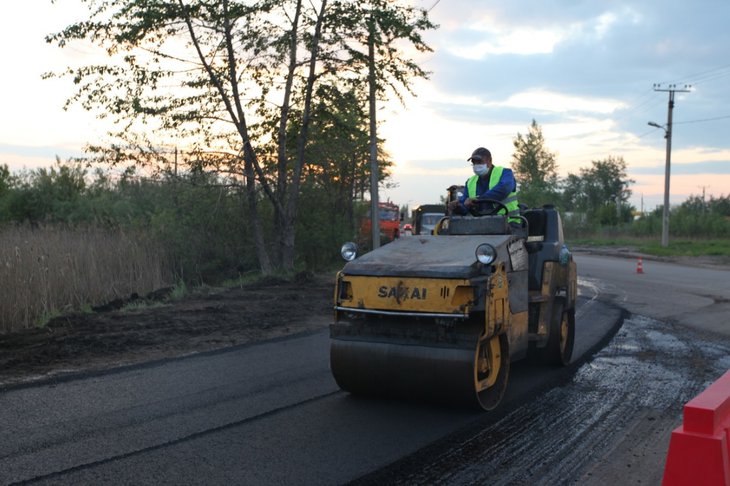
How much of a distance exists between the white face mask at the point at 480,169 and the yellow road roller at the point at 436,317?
624mm

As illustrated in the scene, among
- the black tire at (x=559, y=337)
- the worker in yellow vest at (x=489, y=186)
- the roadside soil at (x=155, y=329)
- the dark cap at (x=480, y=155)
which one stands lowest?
the roadside soil at (x=155, y=329)

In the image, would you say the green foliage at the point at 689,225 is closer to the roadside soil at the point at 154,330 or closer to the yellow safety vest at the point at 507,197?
the roadside soil at the point at 154,330

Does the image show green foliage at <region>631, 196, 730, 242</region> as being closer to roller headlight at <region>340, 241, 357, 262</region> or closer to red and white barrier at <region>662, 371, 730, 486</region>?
roller headlight at <region>340, 241, 357, 262</region>

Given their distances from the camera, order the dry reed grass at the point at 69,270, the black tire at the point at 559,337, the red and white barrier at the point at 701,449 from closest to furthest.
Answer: the red and white barrier at the point at 701,449
the black tire at the point at 559,337
the dry reed grass at the point at 69,270

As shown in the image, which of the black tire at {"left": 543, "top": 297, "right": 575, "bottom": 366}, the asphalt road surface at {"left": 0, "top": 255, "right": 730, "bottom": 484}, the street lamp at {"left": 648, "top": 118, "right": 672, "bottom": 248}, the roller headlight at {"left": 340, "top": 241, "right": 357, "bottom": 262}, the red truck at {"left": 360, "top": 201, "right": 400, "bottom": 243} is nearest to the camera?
the asphalt road surface at {"left": 0, "top": 255, "right": 730, "bottom": 484}

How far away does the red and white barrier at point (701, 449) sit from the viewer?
321 centimetres

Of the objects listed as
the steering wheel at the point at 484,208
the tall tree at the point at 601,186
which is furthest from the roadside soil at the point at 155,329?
the tall tree at the point at 601,186

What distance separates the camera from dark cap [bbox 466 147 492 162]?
7.29 m

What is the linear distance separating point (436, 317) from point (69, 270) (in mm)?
9475

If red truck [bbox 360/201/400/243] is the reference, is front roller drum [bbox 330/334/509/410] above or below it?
below

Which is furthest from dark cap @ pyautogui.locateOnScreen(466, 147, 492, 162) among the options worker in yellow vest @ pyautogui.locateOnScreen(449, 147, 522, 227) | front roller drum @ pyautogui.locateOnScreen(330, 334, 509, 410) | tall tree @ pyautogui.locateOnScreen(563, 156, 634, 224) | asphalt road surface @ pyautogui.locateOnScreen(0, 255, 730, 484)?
tall tree @ pyautogui.locateOnScreen(563, 156, 634, 224)

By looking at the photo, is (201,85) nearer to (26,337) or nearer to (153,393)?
(26,337)

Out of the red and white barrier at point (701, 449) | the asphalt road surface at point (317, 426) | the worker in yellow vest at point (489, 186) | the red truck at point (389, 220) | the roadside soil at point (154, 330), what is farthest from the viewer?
the red truck at point (389, 220)

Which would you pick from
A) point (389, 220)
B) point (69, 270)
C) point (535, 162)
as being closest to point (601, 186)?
point (535, 162)
